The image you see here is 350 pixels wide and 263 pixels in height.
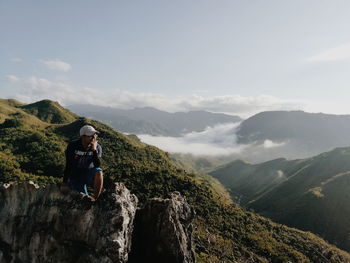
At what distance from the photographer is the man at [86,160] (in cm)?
1628

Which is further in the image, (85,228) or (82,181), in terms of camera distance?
(82,181)

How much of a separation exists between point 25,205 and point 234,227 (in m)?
176

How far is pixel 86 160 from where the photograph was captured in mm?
16844

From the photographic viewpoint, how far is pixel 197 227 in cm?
14712

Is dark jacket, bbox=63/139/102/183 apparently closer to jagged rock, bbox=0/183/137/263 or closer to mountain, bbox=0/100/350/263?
jagged rock, bbox=0/183/137/263

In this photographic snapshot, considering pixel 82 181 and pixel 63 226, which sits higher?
pixel 82 181

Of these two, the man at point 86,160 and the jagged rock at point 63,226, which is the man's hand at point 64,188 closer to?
the man at point 86,160

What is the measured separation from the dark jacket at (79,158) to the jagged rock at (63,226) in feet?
6.49

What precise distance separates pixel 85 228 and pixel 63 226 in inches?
66.4

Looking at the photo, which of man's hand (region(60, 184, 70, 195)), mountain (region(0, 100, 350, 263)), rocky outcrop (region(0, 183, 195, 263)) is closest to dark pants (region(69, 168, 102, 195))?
man's hand (region(60, 184, 70, 195))

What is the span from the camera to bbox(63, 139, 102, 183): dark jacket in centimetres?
1659

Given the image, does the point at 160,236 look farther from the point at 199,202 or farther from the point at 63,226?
the point at 199,202

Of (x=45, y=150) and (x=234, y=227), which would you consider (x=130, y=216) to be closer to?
(x=234, y=227)

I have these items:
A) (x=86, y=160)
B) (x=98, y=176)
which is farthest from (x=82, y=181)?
(x=98, y=176)
